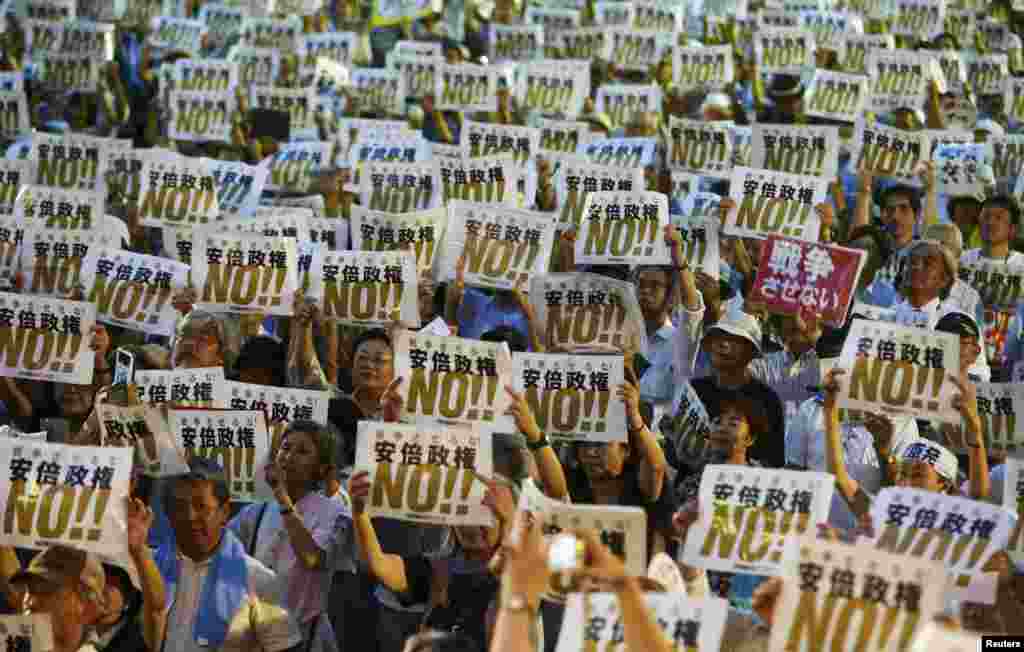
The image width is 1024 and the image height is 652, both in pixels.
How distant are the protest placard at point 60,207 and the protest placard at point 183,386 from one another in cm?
363

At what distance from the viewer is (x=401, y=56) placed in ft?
57.3

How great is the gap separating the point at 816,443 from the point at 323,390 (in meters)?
2.31

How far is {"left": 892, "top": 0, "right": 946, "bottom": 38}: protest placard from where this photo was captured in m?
19.4

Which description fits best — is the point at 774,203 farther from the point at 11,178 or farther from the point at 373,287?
the point at 11,178

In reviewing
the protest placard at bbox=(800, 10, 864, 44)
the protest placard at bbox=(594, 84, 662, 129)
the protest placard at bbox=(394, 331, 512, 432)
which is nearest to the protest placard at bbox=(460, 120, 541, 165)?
the protest placard at bbox=(594, 84, 662, 129)

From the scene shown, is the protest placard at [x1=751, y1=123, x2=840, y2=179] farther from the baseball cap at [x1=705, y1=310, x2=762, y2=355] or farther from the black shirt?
the black shirt

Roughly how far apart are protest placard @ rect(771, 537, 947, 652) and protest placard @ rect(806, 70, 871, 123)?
10038 mm

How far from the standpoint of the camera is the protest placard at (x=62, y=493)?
770 centimetres

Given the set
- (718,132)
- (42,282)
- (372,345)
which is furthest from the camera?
(718,132)

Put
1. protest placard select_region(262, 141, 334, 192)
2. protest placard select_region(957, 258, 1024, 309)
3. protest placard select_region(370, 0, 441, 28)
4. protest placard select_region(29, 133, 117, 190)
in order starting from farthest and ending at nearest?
1. protest placard select_region(370, 0, 441, 28)
2. protest placard select_region(262, 141, 334, 192)
3. protest placard select_region(29, 133, 117, 190)
4. protest placard select_region(957, 258, 1024, 309)

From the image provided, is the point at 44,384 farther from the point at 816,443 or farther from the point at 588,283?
the point at 816,443

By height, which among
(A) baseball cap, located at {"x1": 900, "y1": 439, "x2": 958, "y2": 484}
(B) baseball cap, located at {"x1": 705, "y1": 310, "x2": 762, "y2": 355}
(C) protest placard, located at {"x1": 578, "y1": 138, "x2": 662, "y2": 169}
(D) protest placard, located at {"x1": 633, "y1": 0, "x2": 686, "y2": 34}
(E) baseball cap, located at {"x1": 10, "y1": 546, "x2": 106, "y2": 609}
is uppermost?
(D) protest placard, located at {"x1": 633, "y1": 0, "x2": 686, "y2": 34}

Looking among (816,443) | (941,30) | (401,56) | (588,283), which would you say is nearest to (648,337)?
(588,283)

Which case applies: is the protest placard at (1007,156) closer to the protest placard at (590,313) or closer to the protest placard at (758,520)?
the protest placard at (590,313)
